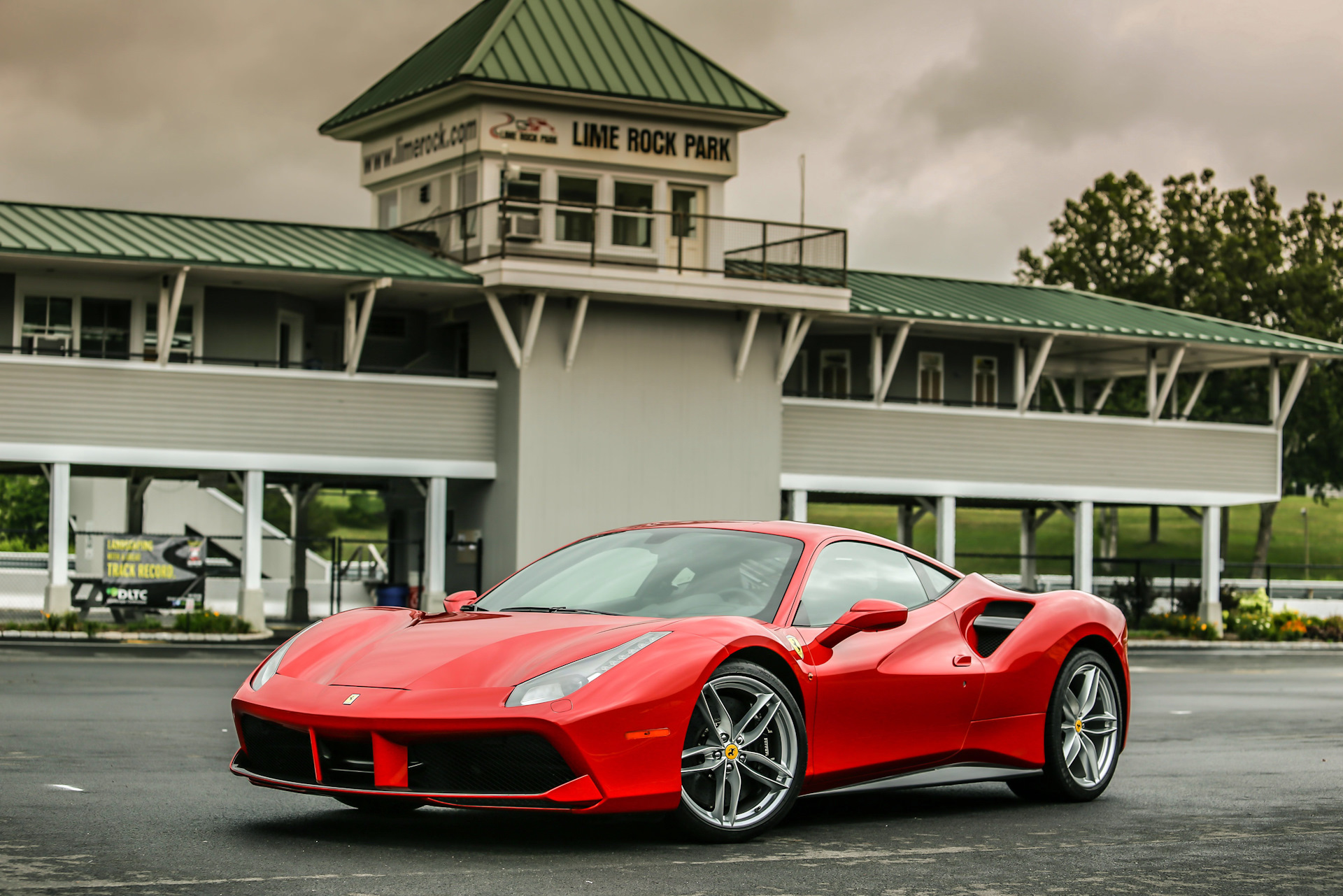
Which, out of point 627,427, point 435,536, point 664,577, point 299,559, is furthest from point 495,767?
point 299,559

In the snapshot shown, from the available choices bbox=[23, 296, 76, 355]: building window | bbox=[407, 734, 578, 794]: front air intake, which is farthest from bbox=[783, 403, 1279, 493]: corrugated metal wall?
bbox=[407, 734, 578, 794]: front air intake

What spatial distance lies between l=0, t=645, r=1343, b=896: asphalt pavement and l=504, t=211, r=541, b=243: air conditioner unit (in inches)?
801

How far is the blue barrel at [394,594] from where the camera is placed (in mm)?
32094

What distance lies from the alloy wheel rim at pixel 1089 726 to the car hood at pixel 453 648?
8.89 feet

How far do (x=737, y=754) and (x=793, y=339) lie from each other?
2640 centimetres

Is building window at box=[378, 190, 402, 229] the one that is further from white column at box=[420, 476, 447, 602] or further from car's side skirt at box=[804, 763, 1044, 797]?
car's side skirt at box=[804, 763, 1044, 797]

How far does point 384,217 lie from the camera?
113 feet

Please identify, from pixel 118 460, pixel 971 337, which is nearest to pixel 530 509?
pixel 118 460

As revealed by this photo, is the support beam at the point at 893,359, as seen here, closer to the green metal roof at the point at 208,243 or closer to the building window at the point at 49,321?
the green metal roof at the point at 208,243

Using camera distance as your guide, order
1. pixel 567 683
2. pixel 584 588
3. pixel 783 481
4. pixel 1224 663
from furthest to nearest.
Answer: pixel 783 481 → pixel 1224 663 → pixel 584 588 → pixel 567 683

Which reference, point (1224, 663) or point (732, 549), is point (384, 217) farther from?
point (732, 549)

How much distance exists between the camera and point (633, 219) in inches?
1258

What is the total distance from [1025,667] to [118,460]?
22.7m

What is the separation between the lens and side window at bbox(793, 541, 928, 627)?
743 centimetres
